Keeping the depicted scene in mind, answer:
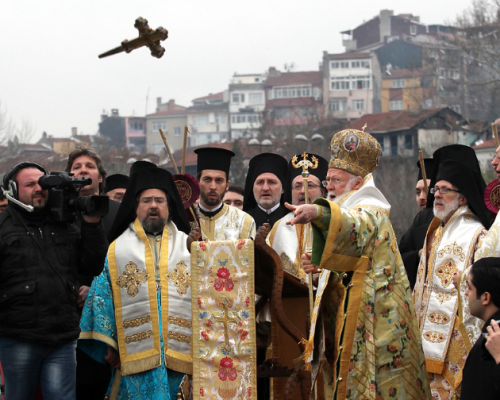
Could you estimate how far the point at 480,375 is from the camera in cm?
436

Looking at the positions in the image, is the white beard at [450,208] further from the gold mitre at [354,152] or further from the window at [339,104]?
the window at [339,104]

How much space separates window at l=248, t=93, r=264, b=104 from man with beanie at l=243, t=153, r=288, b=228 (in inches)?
3351

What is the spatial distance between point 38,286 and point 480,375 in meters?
3.08

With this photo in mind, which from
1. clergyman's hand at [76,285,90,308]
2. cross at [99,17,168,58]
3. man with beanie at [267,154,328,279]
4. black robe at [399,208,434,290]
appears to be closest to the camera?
cross at [99,17,168,58]

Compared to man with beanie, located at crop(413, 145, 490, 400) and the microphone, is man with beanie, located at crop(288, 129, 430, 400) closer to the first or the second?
man with beanie, located at crop(413, 145, 490, 400)

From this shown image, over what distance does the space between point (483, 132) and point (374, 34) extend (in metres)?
48.8

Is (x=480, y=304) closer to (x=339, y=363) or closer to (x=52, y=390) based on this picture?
(x=339, y=363)

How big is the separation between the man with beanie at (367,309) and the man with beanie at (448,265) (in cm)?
72

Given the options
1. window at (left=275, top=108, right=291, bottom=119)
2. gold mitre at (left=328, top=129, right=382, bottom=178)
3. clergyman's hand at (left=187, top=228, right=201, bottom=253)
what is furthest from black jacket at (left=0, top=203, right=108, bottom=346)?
window at (left=275, top=108, right=291, bottom=119)

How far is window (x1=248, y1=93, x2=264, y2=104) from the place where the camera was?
306 ft

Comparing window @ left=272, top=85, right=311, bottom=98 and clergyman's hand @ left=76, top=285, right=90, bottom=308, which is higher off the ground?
window @ left=272, top=85, right=311, bottom=98

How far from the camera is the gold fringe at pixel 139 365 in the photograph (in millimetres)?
5859

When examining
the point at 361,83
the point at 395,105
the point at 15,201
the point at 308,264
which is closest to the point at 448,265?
the point at 308,264

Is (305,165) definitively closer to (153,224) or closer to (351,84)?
(153,224)
